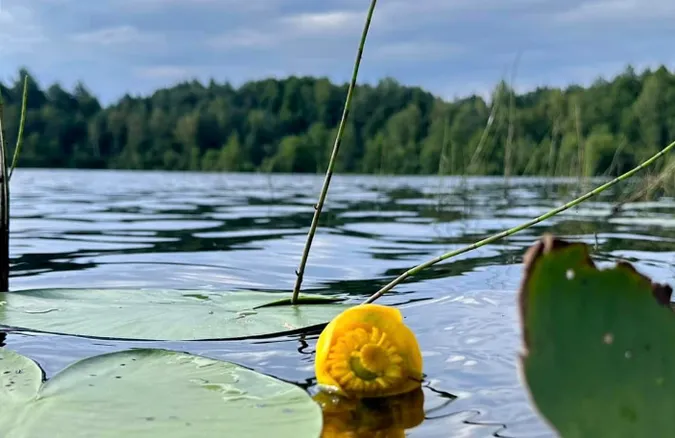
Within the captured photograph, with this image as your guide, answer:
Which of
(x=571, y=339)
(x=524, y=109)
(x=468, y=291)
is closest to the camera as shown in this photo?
(x=571, y=339)

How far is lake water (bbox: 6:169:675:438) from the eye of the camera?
1231mm

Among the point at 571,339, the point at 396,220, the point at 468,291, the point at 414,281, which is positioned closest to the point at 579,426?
the point at 571,339

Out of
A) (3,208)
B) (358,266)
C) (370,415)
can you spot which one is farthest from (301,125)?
(370,415)

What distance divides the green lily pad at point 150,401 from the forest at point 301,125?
16380 mm

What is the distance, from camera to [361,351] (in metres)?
1.08

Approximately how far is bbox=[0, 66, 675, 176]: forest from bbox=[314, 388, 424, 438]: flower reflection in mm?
16306

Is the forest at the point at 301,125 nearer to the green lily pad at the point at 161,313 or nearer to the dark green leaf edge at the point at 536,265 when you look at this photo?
the green lily pad at the point at 161,313

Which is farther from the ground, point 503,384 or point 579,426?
point 579,426

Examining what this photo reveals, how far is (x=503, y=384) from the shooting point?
1202 millimetres

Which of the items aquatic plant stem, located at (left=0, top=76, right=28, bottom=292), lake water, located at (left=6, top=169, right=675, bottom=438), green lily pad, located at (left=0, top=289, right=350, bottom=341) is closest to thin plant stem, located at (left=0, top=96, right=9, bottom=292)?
aquatic plant stem, located at (left=0, top=76, right=28, bottom=292)

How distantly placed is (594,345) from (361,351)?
0.75 metres

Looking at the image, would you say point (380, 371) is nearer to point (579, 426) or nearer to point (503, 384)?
point (503, 384)

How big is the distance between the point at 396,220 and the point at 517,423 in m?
4.58

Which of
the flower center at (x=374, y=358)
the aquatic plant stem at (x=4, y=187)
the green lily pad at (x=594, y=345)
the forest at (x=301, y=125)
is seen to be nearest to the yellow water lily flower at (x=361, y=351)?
the flower center at (x=374, y=358)
